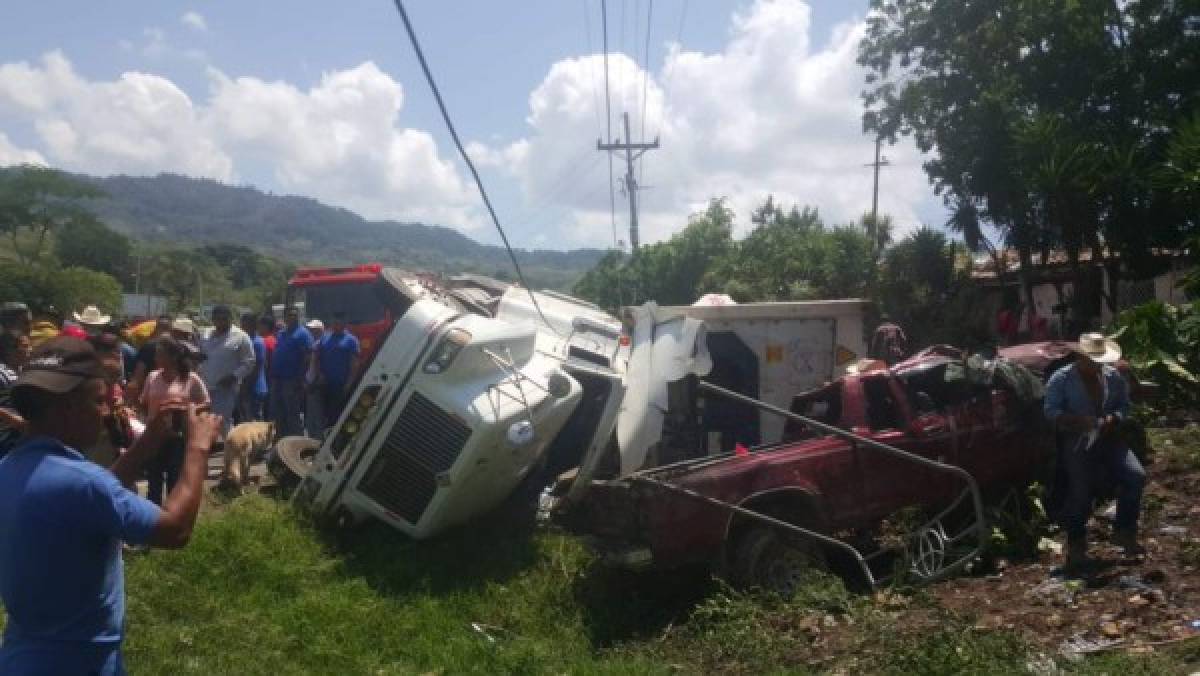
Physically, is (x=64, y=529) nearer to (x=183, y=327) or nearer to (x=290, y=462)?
(x=290, y=462)

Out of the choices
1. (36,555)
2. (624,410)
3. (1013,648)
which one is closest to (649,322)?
(624,410)

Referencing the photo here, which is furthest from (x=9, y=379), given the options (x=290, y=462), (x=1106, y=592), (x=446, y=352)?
(x=1106, y=592)

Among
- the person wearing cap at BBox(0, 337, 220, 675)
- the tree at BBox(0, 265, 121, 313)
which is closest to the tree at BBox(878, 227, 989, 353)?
the person wearing cap at BBox(0, 337, 220, 675)

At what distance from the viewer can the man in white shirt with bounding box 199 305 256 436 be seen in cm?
1029

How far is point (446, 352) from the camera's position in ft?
25.9

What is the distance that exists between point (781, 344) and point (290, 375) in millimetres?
5384

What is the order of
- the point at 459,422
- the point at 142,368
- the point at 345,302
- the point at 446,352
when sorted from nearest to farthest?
the point at 459,422, the point at 446,352, the point at 142,368, the point at 345,302

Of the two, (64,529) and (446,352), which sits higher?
(446,352)

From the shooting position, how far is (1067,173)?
1719 centimetres

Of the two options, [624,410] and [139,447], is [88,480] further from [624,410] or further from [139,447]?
[624,410]

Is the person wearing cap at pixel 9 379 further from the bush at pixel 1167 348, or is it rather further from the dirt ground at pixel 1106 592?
the bush at pixel 1167 348

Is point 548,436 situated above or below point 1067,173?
below

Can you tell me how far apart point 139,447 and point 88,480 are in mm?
587

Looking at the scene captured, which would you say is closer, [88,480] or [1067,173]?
[88,480]
